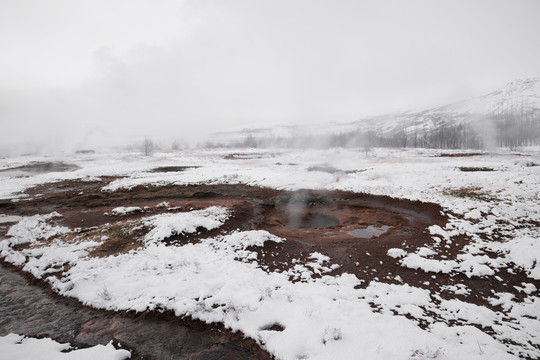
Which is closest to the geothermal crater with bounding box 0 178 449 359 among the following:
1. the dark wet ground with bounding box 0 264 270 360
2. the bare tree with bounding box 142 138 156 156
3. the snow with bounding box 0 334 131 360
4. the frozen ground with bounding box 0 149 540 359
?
the dark wet ground with bounding box 0 264 270 360

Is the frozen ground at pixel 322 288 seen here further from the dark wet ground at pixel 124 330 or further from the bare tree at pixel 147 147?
the bare tree at pixel 147 147

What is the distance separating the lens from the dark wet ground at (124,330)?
15.9ft

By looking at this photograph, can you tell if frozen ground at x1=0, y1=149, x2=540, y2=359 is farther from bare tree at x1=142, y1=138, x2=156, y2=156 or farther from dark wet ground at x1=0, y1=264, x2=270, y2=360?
bare tree at x1=142, y1=138, x2=156, y2=156

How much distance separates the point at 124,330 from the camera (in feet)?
17.6

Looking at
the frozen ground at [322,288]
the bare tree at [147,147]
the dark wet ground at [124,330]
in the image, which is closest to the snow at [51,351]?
the dark wet ground at [124,330]

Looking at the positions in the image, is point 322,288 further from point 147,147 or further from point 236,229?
point 147,147

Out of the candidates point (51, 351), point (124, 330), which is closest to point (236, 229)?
point (124, 330)

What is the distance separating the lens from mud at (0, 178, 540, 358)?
7008 mm

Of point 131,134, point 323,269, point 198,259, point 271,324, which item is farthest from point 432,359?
point 131,134

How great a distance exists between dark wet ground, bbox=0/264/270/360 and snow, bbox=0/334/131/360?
0.64 ft

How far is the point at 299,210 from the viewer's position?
16.2 metres

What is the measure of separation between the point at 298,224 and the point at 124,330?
983 centimetres

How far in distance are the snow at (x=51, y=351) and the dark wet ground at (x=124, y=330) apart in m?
0.19

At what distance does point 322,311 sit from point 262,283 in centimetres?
202
